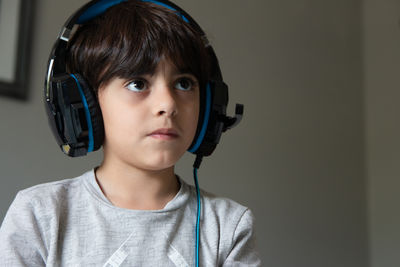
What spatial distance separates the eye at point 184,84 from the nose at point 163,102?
51 millimetres

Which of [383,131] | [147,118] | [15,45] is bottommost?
[383,131]

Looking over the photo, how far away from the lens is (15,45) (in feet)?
4.07

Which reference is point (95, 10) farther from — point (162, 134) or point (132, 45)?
point (162, 134)

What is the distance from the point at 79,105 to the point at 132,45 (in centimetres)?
15

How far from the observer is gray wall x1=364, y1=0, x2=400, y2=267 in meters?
2.48

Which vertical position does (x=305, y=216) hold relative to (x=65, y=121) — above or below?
below

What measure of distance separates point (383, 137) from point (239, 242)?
1902 millimetres

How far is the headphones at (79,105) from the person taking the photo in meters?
0.78

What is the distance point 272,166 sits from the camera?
81.1 inches

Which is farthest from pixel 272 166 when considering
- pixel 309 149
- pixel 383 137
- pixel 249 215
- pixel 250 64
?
pixel 249 215

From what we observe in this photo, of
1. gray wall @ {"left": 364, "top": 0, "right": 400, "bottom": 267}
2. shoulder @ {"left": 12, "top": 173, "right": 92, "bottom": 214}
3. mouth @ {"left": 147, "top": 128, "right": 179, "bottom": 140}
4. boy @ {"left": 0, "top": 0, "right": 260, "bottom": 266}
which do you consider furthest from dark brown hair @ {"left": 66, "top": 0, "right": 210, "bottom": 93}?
gray wall @ {"left": 364, "top": 0, "right": 400, "bottom": 267}

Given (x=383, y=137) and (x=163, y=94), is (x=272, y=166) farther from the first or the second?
(x=163, y=94)

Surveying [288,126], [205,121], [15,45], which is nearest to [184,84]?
[205,121]

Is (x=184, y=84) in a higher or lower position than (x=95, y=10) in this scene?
lower
